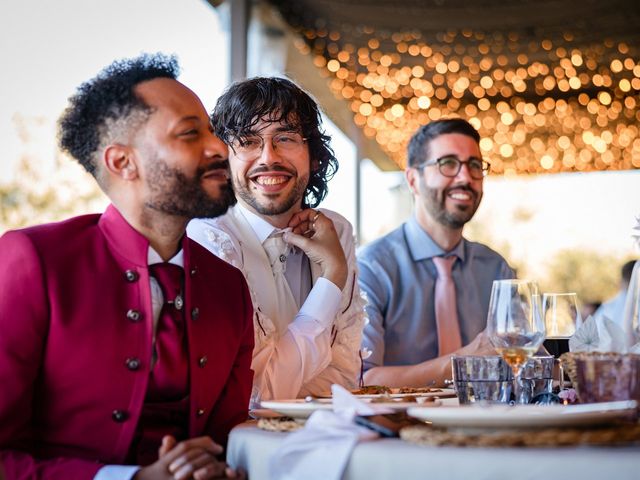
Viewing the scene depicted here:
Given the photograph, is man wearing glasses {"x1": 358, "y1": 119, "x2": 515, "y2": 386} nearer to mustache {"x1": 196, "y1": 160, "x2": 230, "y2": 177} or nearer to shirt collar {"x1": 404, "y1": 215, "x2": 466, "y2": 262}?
shirt collar {"x1": 404, "y1": 215, "x2": 466, "y2": 262}

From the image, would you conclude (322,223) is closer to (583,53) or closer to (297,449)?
Answer: (297,449)

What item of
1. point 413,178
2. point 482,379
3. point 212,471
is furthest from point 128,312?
point 413,178

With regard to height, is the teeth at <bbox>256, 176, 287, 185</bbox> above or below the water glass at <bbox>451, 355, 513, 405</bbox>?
above

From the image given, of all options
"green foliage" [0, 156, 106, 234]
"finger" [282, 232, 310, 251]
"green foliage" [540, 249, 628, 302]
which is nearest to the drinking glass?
"finger" [282, 232, 310, 251]

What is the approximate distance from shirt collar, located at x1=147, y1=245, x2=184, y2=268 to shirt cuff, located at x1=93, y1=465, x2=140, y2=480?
39 centimetres

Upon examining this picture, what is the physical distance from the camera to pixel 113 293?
1.45 m

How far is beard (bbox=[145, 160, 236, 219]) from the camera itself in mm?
1499

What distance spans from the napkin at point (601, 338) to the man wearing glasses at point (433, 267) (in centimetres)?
146

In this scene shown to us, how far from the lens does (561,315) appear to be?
1902mm

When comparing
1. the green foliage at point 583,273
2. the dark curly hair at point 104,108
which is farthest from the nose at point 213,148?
the green foliage at point 583,273

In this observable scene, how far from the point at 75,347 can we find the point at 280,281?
90 centimetres

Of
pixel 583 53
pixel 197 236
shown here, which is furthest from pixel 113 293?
pixel 583 53

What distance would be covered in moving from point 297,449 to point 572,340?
2.60ft

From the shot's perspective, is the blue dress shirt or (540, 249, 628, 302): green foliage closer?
the blue dress shirt
